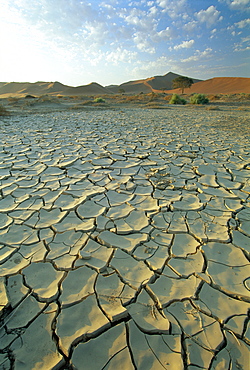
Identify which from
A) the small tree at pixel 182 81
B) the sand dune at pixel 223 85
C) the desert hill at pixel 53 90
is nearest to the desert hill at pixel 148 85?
the sand dune at pixel 223 85

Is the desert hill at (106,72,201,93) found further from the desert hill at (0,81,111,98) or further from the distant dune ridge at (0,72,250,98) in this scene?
the desert hill at (0,81,111,98)

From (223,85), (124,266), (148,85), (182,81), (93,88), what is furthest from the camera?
(148,85)

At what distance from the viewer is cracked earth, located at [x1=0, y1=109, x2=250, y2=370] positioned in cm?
96

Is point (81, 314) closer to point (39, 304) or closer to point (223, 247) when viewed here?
point (39, 304)

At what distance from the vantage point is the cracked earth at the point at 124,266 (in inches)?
37.7

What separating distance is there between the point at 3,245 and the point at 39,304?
66 centimetres

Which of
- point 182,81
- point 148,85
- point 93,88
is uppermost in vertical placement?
point 148,85

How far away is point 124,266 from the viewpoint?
140cm

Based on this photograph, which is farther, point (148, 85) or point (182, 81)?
point (148, 85)

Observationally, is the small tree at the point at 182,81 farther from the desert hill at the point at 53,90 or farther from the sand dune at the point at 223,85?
the desert hill at the point at 53,90

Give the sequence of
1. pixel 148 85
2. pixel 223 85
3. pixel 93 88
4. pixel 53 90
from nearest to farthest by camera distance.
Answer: pixel 223 85 → pixel 53 90 → pixel 93 88 → pixel 148 85

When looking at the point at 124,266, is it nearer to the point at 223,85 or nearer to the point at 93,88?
the point at 93,88

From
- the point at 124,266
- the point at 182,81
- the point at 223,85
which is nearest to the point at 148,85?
the point at 223,85

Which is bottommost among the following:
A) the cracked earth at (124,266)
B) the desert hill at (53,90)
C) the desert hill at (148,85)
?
the cracked earth at (124,266)
